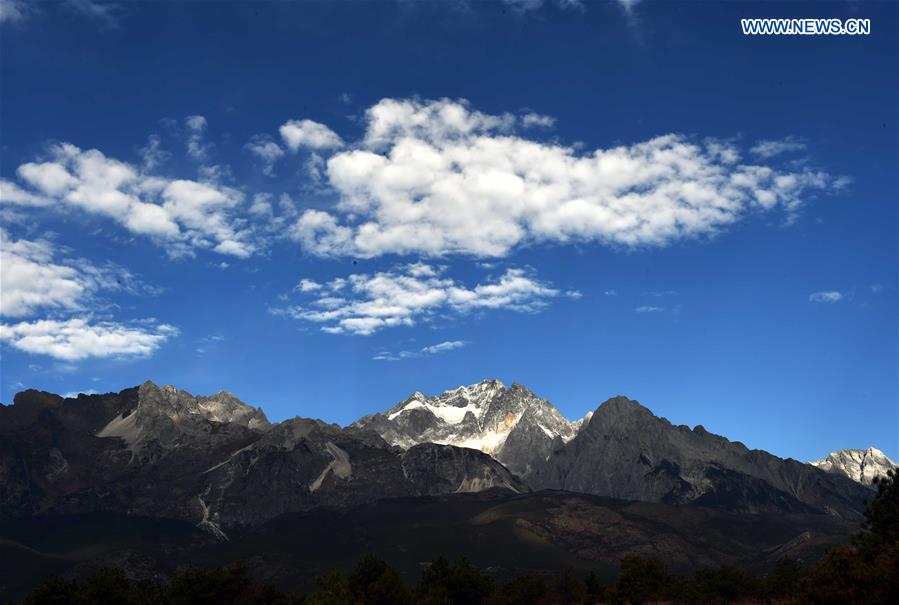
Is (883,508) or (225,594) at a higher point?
(883,508)

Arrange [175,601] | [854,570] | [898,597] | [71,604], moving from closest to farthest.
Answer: [898,597], [854,570], [71,604], [175,601]

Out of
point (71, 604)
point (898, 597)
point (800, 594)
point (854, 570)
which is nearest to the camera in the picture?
point (898, 597)

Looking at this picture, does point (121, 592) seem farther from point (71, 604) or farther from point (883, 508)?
point (883, 508)

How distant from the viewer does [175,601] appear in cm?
19650

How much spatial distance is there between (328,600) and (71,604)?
6163cm

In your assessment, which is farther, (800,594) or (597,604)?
(597,604)

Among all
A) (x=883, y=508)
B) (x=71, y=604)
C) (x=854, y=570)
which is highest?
(x=883, y=508)

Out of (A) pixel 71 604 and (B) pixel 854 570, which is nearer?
(B) pixel 854 570

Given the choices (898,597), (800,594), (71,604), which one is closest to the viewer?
(898,597)

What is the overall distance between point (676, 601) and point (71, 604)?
12478 centimetres

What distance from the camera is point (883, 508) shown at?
15488cm

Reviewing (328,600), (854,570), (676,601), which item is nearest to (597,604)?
(676,601)

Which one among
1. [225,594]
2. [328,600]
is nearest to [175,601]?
[225,594]

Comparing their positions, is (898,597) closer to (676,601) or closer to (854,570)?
(854,570)
